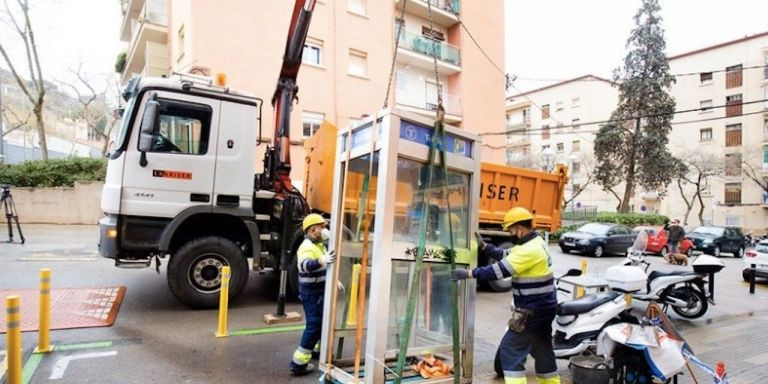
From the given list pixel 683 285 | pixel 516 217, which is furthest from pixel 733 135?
pixel 516 217

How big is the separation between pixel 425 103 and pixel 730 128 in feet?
101

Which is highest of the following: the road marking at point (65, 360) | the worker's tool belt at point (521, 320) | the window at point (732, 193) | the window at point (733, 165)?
the window at point (733, 165)

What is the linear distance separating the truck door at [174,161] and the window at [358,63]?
570 inches

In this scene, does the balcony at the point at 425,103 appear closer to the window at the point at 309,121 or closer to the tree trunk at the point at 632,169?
the window at the point at 309,121

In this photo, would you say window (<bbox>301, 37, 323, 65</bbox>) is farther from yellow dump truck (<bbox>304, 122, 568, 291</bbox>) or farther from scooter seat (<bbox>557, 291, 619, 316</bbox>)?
scooter seat (<bbox>557, 291, 619, 316</bbox>)

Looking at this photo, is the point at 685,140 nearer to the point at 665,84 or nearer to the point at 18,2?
the point at 665,84

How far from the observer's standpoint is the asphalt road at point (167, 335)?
4.54m

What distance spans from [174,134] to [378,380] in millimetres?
4550

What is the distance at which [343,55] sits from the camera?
2019cm

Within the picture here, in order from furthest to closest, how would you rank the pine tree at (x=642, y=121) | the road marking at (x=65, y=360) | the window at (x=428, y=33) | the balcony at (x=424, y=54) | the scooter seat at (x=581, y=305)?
the pine tree at (x=642, y=121), the window at (x=428, y=33), the balcony at (x=424, y=54), the scooter seat at (x=581, y=305), the road marking at (x=65, y=360)

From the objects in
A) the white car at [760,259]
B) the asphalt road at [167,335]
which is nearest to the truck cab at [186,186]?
the asphalt road at [167,335]

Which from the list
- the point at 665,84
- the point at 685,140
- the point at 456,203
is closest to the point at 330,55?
the point at 456,203

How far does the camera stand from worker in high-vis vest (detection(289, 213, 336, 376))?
182 inches

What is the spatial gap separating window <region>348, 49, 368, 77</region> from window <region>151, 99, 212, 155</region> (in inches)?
569
